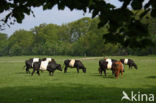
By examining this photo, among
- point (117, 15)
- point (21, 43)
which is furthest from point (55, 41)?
point (117, 15)

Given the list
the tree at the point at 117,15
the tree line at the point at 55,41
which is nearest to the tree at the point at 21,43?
the tree line at the point at 55,41

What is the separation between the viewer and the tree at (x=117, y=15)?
15.9ft

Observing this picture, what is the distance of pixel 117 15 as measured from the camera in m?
Result: 5.45

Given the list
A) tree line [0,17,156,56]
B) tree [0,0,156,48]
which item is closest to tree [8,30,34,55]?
tree line [0,17,156,56]

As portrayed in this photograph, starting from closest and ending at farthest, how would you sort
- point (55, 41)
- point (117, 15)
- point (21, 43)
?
point (117, 15) → point (55, 41) → point (21, 43)

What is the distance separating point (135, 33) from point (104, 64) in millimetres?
16914

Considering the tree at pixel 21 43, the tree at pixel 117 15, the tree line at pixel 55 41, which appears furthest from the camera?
the tree at pixel 21 43

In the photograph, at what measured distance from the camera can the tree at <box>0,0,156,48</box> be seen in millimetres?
4852

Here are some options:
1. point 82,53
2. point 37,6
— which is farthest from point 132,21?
point 82,53

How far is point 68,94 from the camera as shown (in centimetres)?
1141

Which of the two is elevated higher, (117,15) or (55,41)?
(55,41)

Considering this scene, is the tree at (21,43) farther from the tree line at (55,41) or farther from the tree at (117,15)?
the tree at (117,15)

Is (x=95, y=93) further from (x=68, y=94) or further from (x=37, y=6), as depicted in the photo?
(x=37, y=6)

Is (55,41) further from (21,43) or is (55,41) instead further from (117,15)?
(117,15)
